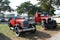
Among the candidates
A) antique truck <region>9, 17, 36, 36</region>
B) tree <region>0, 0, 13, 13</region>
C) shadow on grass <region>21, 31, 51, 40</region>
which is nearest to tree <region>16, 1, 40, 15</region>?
tree <region>0, 0, 13, 13</region>

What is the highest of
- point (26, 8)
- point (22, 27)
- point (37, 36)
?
point (22, 27)

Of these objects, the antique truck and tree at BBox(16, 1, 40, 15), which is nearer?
the antique truck

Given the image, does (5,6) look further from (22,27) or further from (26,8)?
(22,27)

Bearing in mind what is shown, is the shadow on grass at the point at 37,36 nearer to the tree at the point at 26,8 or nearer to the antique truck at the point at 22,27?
the antique truck at the point at 22,27

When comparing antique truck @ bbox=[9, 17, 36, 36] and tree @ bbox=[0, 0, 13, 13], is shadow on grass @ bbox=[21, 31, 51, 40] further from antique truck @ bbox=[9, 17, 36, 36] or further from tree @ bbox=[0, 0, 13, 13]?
tree @ bbox=[0, 0, 13, 13]

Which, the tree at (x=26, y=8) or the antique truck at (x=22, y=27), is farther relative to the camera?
the tree at (x=26, y=8)

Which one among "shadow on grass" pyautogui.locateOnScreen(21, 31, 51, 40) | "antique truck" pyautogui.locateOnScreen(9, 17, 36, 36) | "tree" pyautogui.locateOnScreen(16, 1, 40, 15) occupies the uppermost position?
"antique truck" pyautogui.locateOnScreen(9, 17, 36, 36)

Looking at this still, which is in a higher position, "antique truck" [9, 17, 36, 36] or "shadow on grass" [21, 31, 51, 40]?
"antique truck" [9, 17, 36, 36]

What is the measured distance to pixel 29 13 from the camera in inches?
2272

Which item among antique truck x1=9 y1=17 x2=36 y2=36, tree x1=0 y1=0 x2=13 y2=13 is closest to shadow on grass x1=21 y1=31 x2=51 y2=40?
antique truck x1=9 y1=17 x2=36 y2=36

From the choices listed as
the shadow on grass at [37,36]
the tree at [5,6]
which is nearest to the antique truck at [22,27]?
the shadow on grass at [37,36]

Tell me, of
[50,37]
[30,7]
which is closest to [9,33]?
[50,37]

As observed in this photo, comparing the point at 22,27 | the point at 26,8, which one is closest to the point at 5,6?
the point at 26,8

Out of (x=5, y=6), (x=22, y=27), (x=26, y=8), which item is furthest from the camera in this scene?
(x=26, y=8)
